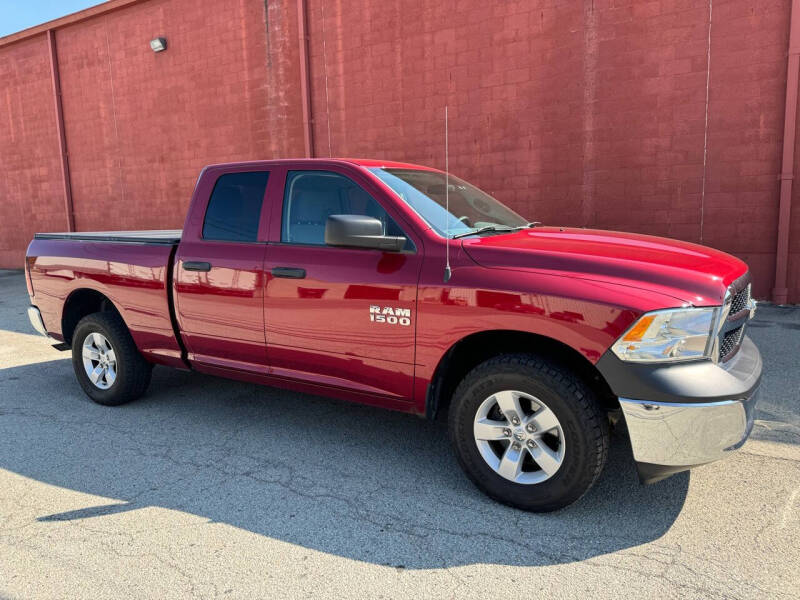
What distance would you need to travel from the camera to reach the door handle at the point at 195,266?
4.13 meters

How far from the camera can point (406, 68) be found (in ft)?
34.7

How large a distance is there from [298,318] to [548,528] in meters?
1.85

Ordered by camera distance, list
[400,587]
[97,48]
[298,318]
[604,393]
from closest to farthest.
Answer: [400,587], [604,393], [298,318], [97,48]

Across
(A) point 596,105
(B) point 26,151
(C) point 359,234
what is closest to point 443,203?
(C) point 359,234

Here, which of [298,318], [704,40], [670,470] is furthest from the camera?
[704,40]

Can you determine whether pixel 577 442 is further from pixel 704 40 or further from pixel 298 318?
pixel 704 40

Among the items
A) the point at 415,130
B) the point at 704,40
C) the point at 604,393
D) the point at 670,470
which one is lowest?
the point at 670,470

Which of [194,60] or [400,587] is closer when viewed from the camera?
[400,587]

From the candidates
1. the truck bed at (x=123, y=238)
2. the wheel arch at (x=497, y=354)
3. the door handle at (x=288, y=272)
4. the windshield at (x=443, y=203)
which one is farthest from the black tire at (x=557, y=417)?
the truck bed at (x=123, y=238)

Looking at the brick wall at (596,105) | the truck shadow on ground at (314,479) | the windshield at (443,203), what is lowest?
the truck shadow on ground at (314,479)

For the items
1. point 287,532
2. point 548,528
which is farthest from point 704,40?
point 287,532

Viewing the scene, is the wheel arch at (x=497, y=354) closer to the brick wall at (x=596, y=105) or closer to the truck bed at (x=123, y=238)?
the truck bed at (x=123, y=238)

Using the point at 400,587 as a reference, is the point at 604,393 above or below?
above

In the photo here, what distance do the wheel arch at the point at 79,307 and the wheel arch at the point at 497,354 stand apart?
9.78 ft
